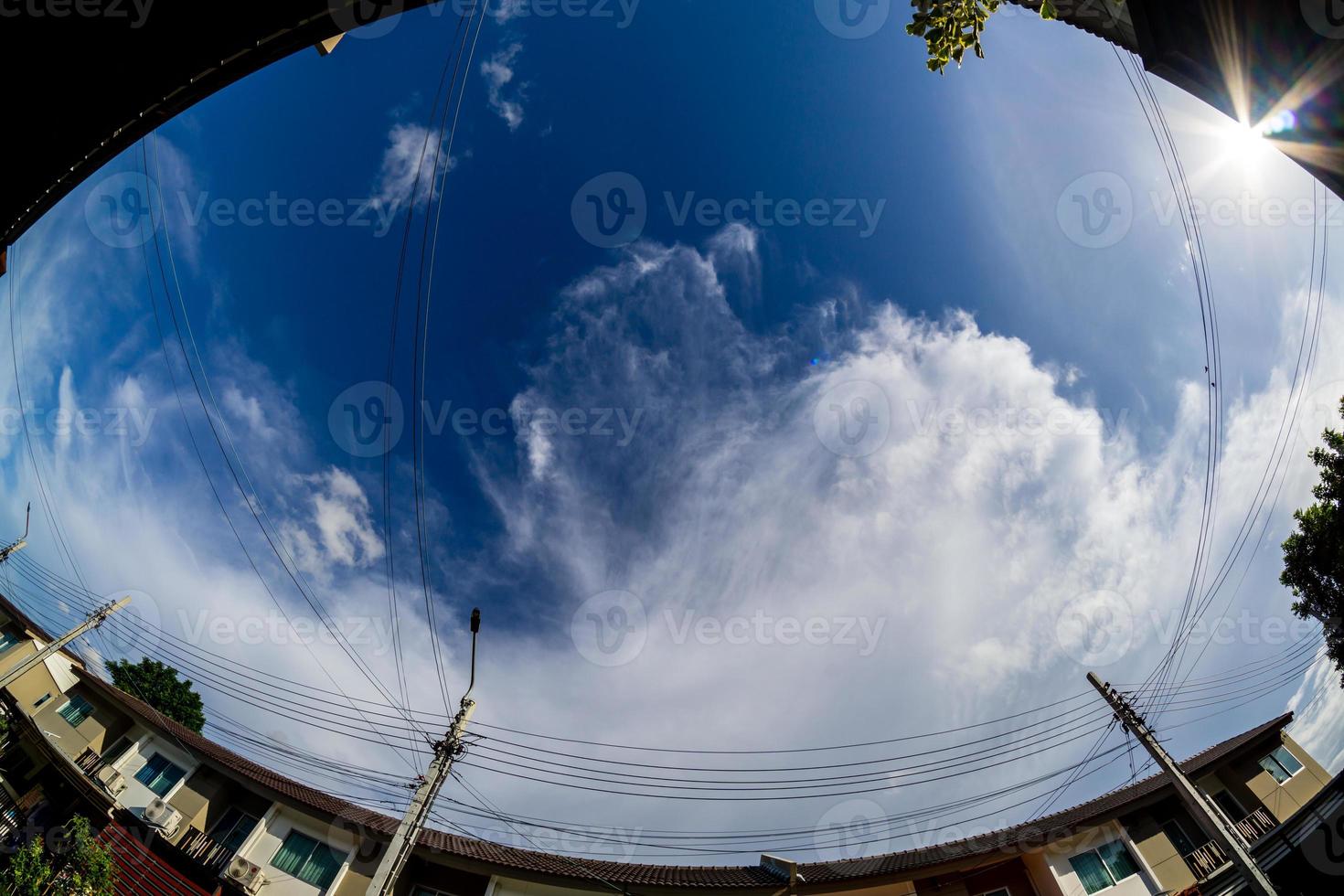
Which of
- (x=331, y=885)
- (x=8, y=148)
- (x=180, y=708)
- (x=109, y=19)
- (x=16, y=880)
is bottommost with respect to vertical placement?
(x=16, y=880)

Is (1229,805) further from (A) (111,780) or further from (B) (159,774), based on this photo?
(A) (111,780)

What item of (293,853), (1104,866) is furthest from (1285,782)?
(293,853)

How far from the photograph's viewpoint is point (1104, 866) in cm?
1505

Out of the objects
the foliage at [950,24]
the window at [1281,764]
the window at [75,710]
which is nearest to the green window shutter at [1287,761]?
the window at [1281,764]

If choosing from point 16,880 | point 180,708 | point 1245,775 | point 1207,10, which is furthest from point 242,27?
point 180,708

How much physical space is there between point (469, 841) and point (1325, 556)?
88.3 ft

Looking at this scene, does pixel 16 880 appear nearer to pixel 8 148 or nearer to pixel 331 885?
pixel 331 885

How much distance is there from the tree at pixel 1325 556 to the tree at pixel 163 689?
167 feet

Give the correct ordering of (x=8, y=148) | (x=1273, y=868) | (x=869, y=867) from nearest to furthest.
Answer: (x=8, y=148) < (x=1273, y=868) < (x=869, y=867)

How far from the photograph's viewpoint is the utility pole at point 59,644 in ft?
52.4

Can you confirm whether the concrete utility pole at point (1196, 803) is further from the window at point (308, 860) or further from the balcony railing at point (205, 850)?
the balcony railing at point (205, 850)

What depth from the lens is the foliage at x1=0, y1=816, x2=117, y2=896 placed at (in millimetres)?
10297

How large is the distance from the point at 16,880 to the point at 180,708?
2774cm

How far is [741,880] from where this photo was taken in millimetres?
15891
